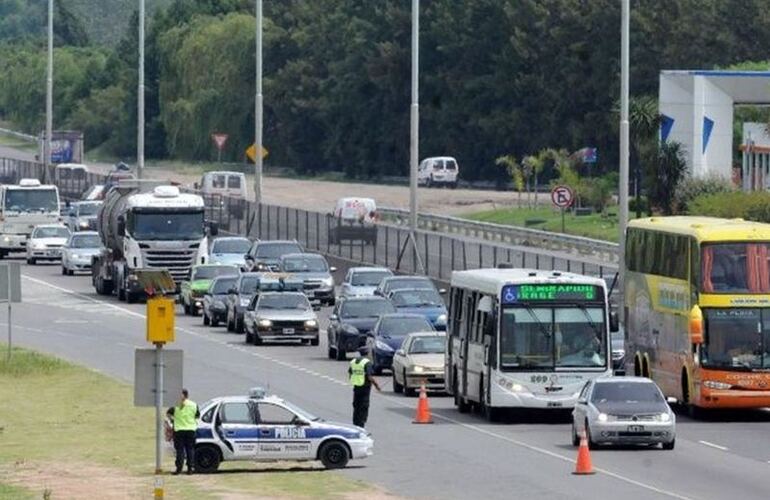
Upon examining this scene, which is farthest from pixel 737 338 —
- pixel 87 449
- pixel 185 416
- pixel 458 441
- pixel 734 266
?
pixel 185 416

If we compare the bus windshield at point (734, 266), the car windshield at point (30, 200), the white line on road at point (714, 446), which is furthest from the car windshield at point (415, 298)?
the car windshield at point (30, 200)

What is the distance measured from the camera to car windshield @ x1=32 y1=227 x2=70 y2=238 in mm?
83938

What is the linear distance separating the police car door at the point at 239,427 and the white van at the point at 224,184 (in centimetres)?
6737

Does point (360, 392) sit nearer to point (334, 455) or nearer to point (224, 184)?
point (334, 455)

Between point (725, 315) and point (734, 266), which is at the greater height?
point (734, 266)

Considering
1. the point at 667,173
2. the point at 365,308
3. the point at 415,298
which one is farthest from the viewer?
the point at 667,173

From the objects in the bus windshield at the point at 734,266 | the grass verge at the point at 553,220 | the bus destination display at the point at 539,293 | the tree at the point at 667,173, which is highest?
the tree at the point at 667,173

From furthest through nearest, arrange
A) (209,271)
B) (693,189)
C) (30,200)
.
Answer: (30,200), (693,189), (209,271)

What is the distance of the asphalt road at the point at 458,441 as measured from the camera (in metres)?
32.1

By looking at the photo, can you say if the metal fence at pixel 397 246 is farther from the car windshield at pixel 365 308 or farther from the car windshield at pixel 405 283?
the car windshield at pixel 365 308

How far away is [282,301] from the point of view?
59.0m

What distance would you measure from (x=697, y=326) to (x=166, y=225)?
3053cm

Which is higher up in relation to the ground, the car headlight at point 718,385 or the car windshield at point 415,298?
the car windshield at point 415,298

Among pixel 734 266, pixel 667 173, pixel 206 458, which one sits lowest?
pixel 206 458
